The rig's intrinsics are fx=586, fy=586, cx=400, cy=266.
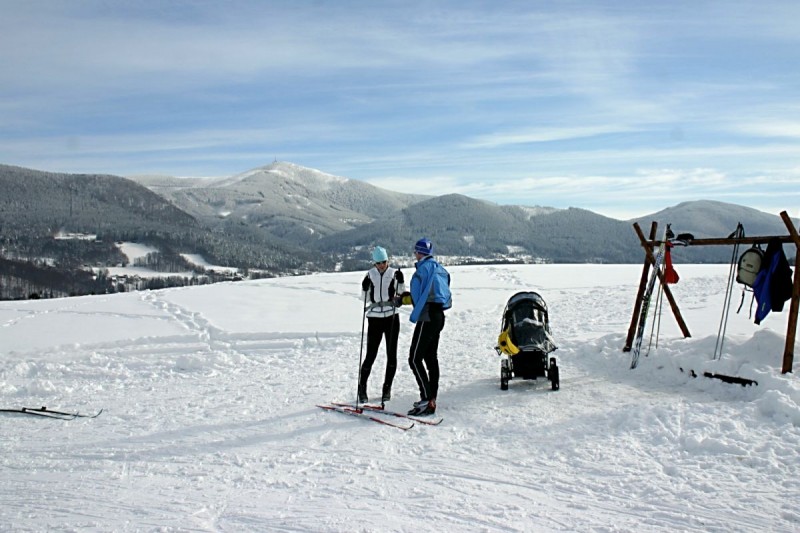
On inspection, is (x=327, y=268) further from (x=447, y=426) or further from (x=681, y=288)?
(x=447, y=426)

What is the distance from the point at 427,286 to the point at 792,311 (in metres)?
5.42

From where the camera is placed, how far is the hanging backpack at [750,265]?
9133mm

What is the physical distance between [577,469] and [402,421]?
7.77ft

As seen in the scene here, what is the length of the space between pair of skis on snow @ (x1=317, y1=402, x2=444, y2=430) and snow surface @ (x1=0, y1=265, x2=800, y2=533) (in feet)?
0.65

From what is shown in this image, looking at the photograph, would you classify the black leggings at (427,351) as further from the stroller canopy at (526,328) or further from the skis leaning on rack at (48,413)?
the skis leaning on rack at (48,413)

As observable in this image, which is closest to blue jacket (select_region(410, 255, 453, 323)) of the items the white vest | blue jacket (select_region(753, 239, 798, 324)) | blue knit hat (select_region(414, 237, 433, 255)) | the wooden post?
blue knit hat (select_region(414, 237, 433, 255))

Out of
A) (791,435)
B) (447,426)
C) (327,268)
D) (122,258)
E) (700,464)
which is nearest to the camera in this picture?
(700,464)

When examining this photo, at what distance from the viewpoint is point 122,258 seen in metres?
147

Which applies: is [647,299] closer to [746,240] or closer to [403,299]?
[746,240]

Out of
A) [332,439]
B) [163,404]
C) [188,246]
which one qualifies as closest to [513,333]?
[332,439]

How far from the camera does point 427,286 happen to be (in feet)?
25.2

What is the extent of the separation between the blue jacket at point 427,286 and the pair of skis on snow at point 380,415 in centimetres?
127

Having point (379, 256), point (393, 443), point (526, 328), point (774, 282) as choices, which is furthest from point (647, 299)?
point (393, 443)

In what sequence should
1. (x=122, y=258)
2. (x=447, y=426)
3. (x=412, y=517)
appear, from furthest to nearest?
(x=122, y=258) → (x=447, y=426) → (x=412, y=517)
